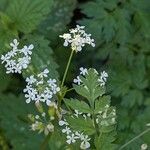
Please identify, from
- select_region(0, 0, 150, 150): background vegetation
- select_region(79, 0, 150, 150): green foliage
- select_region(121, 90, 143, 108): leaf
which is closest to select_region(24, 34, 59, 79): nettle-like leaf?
select_region(0, 0, 150, 150): background vegetation

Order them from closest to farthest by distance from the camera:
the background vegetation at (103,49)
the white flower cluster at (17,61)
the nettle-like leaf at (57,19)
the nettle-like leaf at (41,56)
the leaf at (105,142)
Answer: the leaf at (105,142) < the white flower cluster at (17,61) < the nettle-like leaf at (41,56) < the background vegetation at (103,49) < the nettle-like leaf at (57,19)

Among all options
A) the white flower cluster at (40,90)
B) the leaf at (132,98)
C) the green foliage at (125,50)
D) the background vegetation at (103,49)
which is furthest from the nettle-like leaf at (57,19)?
the white flower cluster at (40,90)

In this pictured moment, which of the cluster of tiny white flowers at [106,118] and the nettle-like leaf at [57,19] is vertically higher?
the nettle-like leaf at [57,19]

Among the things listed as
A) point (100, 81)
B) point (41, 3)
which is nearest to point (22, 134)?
point (41, 3)

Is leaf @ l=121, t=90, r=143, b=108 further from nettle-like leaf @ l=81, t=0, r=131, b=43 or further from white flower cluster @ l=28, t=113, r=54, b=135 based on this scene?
white flower cluster @ l=28, t=113, r=54, b=135

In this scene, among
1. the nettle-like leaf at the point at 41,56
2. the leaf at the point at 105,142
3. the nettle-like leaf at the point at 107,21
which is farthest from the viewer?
the nettle-like leaf at the point at 107,21

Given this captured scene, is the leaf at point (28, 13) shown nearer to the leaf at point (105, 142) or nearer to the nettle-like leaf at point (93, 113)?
the nettle-like leaf at point (93, 113)

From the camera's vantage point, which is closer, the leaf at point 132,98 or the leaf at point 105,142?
the leaf at point 105,142
